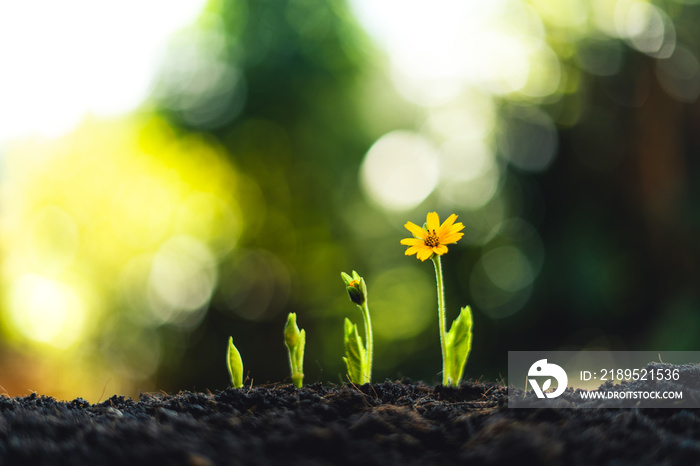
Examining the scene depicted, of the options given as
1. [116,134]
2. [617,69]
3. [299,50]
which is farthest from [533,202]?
[116,134]

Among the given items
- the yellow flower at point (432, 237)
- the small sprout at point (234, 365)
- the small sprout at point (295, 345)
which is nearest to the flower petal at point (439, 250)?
the yellow flower at point (432, 237)

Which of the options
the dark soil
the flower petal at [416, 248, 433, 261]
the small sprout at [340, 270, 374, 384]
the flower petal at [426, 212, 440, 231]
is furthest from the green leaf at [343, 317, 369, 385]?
the flower petal at [426, 212, 440, 231]

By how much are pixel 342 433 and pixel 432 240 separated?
96 centimetres

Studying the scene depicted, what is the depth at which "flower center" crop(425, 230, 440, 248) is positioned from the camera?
77.7 inches

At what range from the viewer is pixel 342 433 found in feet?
4.00

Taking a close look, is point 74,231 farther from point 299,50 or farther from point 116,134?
point 299,50

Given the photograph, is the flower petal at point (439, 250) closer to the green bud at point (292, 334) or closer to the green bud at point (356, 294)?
the green bud at point (356, 294)

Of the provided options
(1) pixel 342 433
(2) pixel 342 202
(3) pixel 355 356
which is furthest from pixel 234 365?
(2) pixel 342 202

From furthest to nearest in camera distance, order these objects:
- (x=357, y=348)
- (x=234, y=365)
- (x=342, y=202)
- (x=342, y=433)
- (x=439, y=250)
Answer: (x=342, y=202) → (x=234, y=365) → (x=357, y=348) → (x=439, y=250) → (x=342, y=433)

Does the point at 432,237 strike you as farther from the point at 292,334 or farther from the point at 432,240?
the point at 292,334

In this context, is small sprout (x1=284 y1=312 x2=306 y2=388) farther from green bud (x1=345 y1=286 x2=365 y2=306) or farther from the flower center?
the flower center

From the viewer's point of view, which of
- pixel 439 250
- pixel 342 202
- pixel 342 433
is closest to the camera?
pixel 342 433

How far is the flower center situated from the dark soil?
57 cm

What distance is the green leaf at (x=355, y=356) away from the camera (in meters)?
2.06
